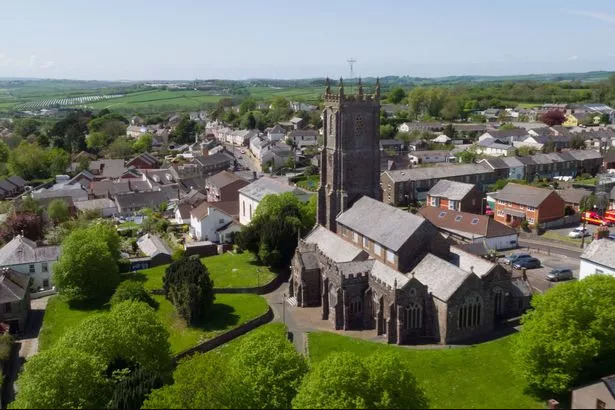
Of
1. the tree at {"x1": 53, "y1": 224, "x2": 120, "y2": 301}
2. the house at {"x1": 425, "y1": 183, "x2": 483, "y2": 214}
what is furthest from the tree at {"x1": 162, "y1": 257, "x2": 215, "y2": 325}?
the house at {"x1": 425, "y1": 183, "x2": 483, "y2": 214}

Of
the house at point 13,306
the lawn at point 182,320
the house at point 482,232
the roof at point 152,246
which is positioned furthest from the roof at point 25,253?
the house at point 482,232

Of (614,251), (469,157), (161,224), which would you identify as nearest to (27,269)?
(161,224)

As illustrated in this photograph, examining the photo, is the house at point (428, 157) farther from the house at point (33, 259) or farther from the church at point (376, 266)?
the house at point (33, 259)

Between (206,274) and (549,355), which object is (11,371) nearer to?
(206,274)

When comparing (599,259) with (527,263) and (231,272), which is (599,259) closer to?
(527,263)

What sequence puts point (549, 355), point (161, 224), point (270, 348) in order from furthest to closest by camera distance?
1. point (161, 224)
2. point (549, 355)
3. point (270, 348)
